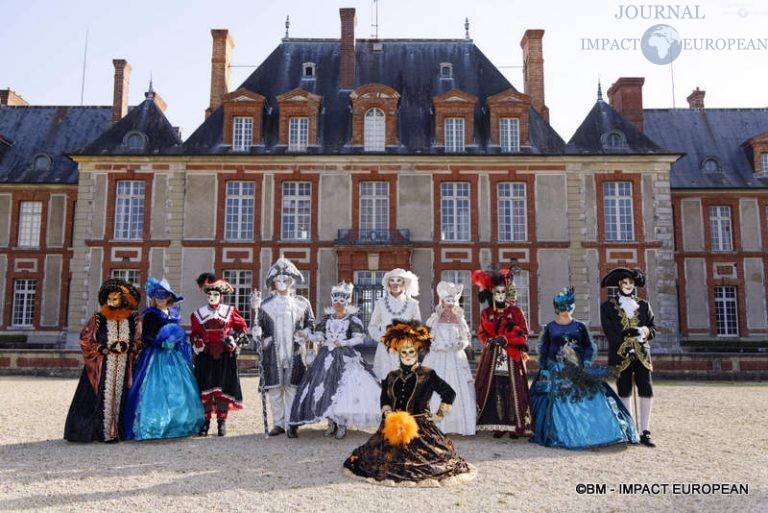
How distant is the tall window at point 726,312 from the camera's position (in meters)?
24.3

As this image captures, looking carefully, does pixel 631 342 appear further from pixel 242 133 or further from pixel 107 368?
pixel 242 133

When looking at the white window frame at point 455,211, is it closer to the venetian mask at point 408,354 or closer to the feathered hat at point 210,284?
the feathered hat at point 210,284

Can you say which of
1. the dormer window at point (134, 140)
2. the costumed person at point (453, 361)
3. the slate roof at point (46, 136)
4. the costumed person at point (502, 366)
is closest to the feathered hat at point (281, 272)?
the costumed person at point (453, 361)

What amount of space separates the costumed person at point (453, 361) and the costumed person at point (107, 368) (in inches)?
138

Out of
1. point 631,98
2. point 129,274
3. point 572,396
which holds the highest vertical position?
point 631,98

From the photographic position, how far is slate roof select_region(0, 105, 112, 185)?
25984mm

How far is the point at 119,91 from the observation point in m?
26.5

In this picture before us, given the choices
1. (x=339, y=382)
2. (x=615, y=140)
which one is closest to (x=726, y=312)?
(x=615, y=140)

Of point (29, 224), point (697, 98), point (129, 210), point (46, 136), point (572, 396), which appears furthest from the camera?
point (697, 98)

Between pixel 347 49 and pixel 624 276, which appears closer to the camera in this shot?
pixel 624 276

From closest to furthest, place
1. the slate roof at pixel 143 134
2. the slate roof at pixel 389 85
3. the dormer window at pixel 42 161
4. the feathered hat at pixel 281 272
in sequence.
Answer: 1. the feathered hat at pixel 281 272
2. the slate roof at pixel 143 134
3. the slate roof at pixel 389 85
4. the dormer window at pixel 42 161

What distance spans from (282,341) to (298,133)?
15.3 meters

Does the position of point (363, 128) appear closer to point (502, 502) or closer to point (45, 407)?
point (45, 407)

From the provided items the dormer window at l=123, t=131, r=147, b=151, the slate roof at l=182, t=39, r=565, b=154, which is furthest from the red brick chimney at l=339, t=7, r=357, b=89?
the dormer window at l=123, t=131, r=147, b=151
